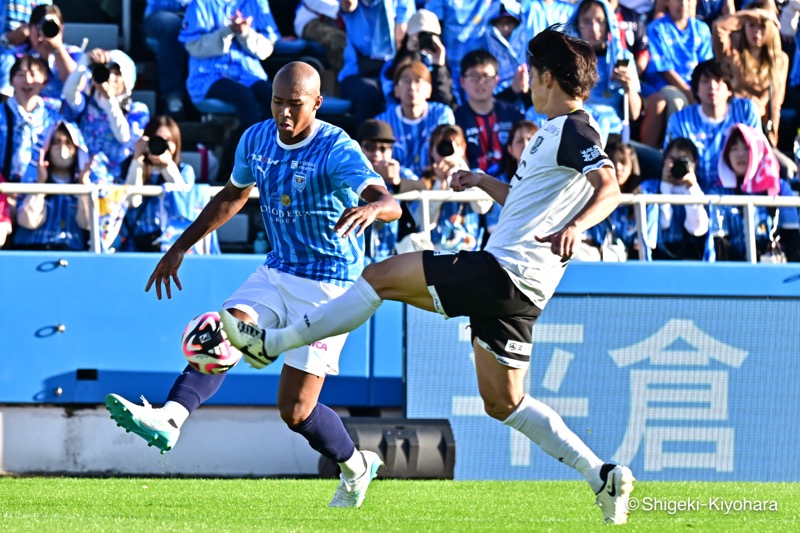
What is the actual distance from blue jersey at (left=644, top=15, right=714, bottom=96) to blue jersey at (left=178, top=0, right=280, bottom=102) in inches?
157

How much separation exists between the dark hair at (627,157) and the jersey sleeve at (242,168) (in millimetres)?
4687

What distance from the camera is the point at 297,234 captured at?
23.4 feet

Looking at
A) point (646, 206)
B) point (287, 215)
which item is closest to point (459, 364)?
point (646, 206)

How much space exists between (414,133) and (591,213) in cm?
604

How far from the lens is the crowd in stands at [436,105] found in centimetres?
1103

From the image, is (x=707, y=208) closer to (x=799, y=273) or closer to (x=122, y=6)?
(x=799, y=273)

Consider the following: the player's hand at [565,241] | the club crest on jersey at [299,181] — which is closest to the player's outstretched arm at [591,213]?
the player's hand at [565,241]

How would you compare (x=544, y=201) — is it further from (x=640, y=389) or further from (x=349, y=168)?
(x=640, y=389)

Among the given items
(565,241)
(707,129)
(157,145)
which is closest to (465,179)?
(565,241)

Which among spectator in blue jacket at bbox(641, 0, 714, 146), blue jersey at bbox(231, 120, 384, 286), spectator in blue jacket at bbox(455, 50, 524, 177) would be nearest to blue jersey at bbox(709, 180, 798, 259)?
spectator in blue jacket at bbox(641, 0, 714, 146)

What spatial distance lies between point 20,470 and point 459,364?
360 centimetres

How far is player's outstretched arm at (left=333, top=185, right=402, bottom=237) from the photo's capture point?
615 centimetres

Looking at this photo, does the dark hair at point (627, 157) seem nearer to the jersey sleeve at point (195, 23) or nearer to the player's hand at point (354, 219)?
the jersey sleeve at point (195, 23)

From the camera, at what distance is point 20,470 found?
1073 cm
